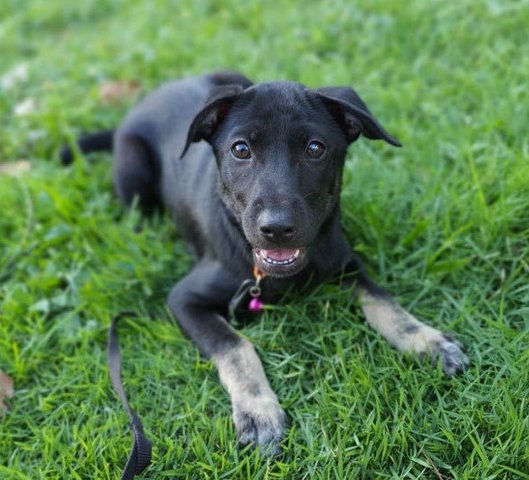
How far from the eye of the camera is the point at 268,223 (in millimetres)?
2854

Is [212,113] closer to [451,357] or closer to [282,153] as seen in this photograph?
[282,153]

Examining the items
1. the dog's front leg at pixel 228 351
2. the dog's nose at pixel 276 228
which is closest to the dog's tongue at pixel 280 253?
the dog's nose at pixel 276 228

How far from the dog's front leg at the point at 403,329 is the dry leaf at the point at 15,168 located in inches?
109

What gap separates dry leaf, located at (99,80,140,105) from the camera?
18.4ft

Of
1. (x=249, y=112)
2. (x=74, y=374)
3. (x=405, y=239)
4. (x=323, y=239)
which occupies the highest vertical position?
(x=249, y=112)

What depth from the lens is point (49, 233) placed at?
4211mm

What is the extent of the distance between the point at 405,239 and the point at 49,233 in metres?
2.27

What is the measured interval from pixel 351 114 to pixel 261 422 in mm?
1516

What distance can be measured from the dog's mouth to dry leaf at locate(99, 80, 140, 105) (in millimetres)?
3053

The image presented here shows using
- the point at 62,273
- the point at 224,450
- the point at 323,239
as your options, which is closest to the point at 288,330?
the point at 323,239

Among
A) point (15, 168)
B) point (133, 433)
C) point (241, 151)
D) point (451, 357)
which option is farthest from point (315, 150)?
point (15, 168)

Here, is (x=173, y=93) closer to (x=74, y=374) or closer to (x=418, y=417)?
(x=74, y=374)

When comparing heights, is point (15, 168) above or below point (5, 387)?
above

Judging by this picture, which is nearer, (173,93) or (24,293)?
(24,293)
